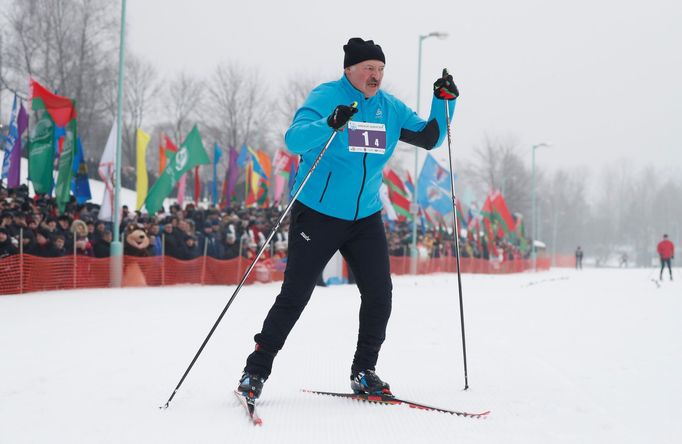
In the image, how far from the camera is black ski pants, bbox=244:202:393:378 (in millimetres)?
3355

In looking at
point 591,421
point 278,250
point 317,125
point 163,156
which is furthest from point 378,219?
point 163,156

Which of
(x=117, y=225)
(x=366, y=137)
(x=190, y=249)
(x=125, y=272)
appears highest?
(x=366, y=137)

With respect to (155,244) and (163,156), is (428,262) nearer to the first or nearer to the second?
(163,156)

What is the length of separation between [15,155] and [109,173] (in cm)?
166

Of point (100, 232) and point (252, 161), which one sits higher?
point (252, 161)

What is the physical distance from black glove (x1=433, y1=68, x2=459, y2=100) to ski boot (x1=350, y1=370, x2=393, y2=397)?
168 centimetres

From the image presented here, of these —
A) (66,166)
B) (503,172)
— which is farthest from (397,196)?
(503,172)

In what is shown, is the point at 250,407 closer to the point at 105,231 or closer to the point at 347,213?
the point at 347,213

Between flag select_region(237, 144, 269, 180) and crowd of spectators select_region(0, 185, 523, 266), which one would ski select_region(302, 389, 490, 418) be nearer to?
crowd of spectators select_region(0, 185, 523, 266)

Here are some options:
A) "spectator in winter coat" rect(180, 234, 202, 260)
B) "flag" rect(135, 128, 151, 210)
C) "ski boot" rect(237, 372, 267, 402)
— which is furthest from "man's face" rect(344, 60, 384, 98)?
"flag" rect(135, 128, 151, 210)

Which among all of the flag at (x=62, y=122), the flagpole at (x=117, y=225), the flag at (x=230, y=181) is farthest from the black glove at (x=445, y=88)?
the flag at (x=230, y=181)

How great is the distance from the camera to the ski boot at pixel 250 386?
319 cm

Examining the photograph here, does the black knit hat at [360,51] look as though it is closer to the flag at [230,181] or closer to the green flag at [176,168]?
the green flag at [176,168]

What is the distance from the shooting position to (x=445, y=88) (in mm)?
3758
